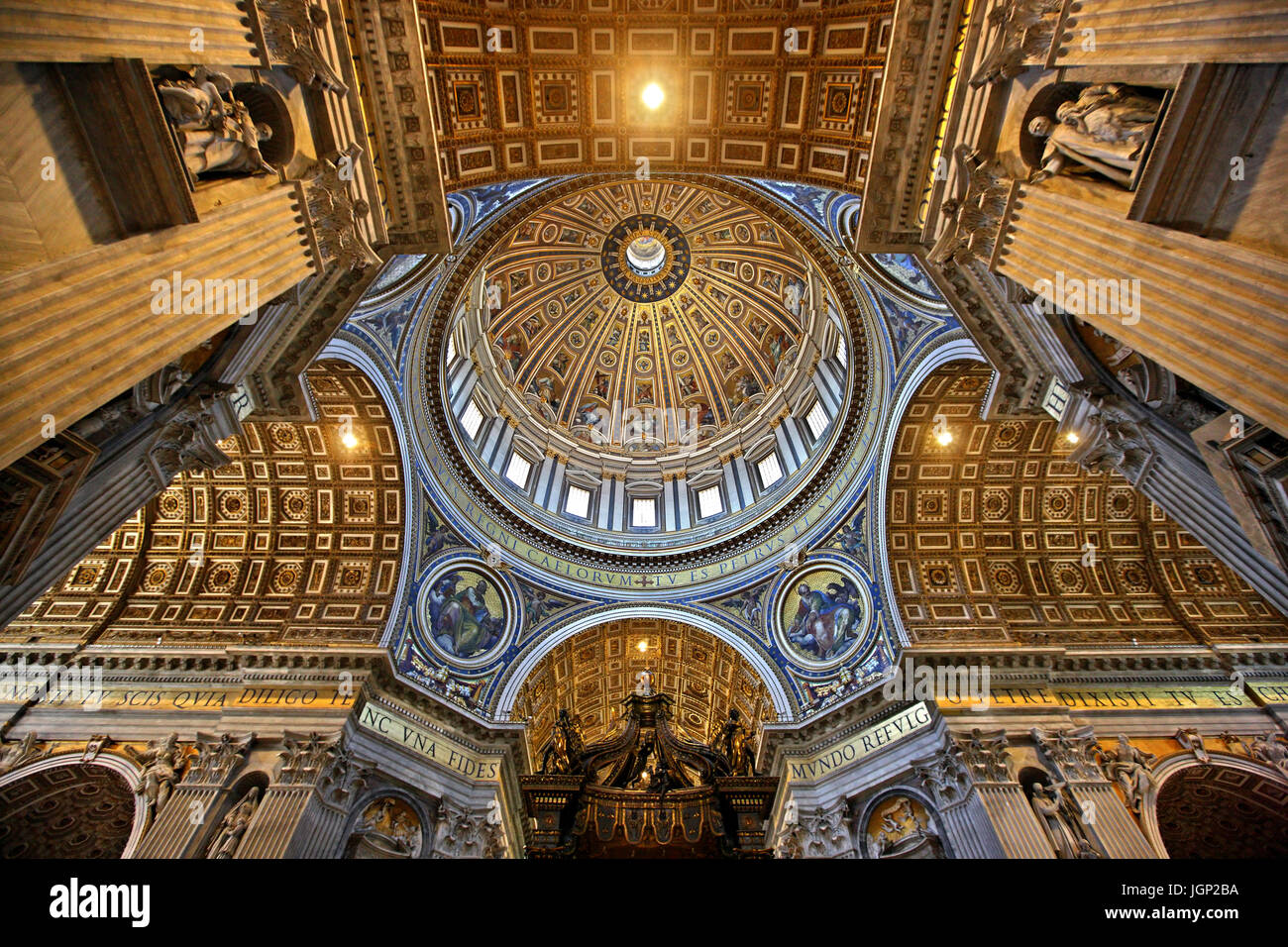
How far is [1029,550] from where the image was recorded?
1819 cm

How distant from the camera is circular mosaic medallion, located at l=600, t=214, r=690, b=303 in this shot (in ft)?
93.8

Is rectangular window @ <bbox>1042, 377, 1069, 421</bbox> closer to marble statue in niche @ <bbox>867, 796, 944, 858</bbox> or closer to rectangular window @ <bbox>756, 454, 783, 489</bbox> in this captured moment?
marble statue in niche @ <bbox>867, 796, 944, 858</bbox>

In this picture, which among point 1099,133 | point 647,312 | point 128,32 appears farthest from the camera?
point 647,312

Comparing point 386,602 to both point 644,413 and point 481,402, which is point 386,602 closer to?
point 481,402

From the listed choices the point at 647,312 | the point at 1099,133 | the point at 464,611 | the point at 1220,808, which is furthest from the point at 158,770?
the point at 647,312

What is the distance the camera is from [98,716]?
13.9 meters

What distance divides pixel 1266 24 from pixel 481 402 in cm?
2151

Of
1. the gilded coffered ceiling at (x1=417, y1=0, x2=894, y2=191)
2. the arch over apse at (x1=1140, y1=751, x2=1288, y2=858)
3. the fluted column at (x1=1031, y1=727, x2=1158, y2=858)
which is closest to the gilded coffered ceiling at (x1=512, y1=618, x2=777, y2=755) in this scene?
the fluted column at (x1=1031, y1=727, x2=1158, y2=858)

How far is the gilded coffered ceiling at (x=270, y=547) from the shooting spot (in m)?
16.4

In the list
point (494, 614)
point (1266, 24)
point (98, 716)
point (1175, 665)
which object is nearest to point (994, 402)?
point (1266, 24)

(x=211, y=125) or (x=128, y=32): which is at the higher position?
(x=211, y=125)

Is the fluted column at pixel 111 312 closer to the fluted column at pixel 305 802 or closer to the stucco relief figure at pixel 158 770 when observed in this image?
the fluted column at pixel 305 802

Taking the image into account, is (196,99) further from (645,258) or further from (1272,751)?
(645,258)

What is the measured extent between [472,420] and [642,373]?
31.7ft
